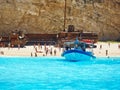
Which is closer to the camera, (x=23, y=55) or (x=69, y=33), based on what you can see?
(x=23, y=55)

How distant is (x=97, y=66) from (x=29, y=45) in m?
19.8

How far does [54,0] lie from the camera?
192ft

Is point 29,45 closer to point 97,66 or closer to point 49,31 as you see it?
point 49,31

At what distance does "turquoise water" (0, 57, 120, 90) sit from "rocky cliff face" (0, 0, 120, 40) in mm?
21294

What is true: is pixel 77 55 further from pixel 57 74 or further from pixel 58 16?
pixel 58 16

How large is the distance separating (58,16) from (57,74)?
105 ft

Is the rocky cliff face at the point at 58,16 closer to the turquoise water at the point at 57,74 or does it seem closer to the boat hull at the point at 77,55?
the turquoise water at the point at 57,74

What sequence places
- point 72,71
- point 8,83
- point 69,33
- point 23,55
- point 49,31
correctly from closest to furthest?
point 8,83
point 72,71
point 23,55
point 69,33
point 49,31

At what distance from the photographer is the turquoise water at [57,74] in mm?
21453

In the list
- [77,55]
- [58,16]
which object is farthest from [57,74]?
[58,16]

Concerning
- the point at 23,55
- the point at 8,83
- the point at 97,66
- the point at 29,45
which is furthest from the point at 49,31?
A: the point at 8,83

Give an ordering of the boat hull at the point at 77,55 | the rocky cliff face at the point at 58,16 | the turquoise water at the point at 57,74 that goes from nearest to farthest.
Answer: the turquoise water at the point at 57,74 → the boat hull at the point at 77,55 → the rocky cliff face at the point at 58,16

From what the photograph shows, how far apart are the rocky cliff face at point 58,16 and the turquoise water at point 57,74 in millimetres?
21294

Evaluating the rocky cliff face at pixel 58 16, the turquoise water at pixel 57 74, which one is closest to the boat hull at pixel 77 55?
the turquoise water at pixel 57 74
